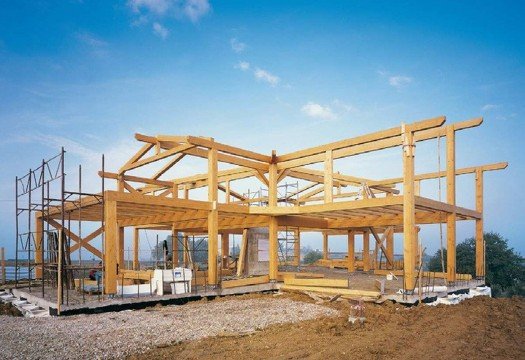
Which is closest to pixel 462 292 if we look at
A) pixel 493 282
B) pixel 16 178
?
pixel 16 178

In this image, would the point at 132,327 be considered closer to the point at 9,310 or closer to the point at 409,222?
the point at 9,310

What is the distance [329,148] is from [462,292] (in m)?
8.11

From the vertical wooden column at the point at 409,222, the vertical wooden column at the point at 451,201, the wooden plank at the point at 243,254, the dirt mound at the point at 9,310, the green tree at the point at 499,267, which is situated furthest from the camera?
the green tree at the point at 499,267

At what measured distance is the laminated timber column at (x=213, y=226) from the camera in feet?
51.8

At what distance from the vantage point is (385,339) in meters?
8.66

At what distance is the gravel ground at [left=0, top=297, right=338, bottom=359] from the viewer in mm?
8008

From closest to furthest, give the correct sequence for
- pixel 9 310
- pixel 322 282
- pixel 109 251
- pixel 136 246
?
pixel 109 251, pixel 9 310, pixel 322 282, pixel 136 246

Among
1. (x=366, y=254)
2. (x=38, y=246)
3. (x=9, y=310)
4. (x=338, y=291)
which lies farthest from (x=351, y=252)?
(x=9, y=310)

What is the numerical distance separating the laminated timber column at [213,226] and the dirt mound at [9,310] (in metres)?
6.66

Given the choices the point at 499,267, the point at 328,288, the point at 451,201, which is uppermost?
the point at 451,201

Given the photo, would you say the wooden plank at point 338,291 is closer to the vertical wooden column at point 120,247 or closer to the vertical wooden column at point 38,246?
the vertical wooden column at point 120,247

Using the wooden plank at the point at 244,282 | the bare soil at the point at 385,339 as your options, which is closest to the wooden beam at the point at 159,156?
the wooden plank at the point at 244,282

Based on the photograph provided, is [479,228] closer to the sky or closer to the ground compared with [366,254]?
closer to the sky

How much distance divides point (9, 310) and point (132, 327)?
23.3 feet
